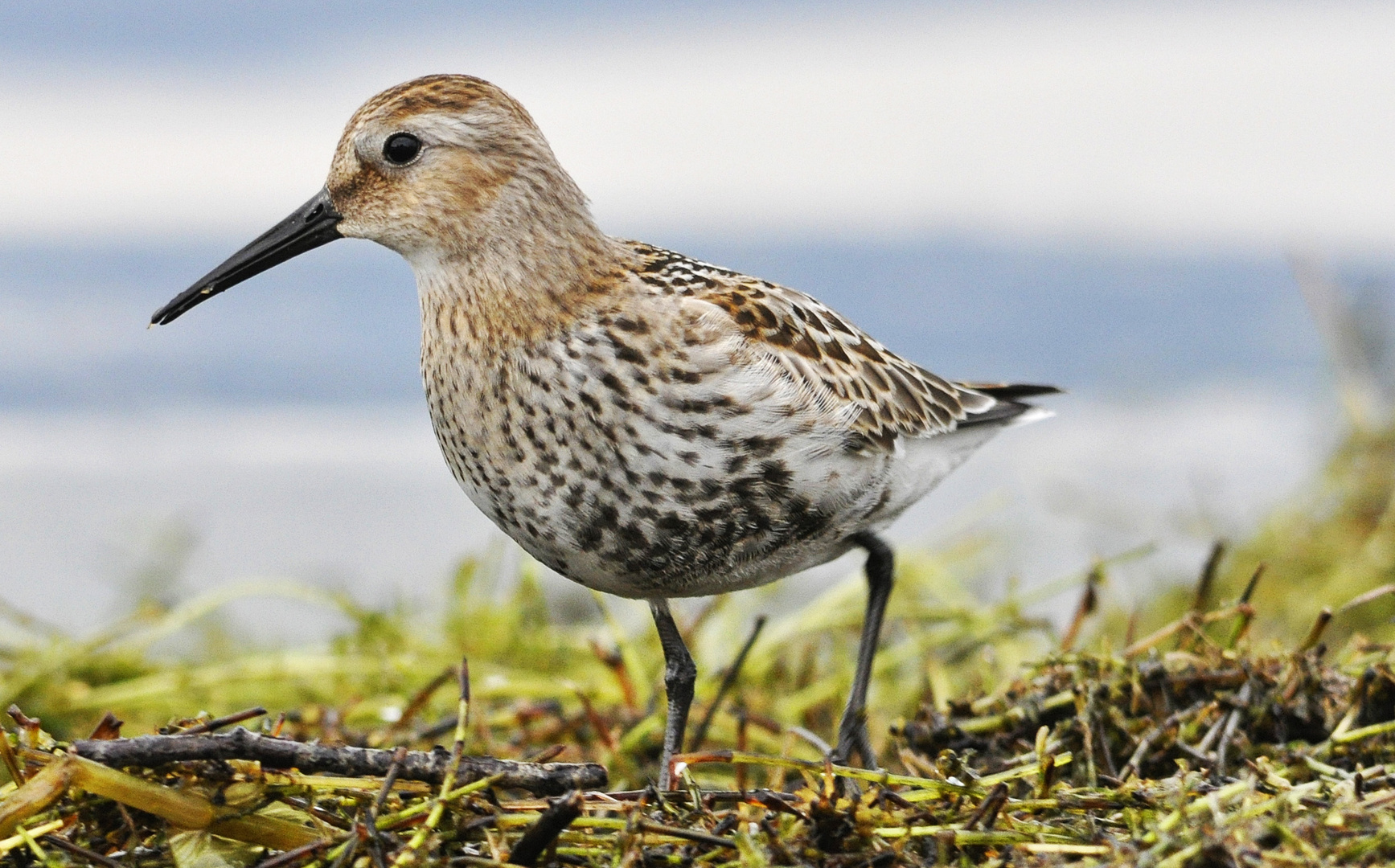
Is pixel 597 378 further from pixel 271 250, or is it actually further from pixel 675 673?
pixel 271 250

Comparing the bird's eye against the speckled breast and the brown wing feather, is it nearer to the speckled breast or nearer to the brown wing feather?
the speckled breast

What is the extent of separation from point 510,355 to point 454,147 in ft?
1.86

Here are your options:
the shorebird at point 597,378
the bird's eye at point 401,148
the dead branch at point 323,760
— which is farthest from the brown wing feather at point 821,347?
the dead branch at point 323,760

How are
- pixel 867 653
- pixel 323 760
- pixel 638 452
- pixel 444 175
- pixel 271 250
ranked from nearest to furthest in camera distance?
pixel 323 760, pixel 638 452, pixel 444 175, pixel 271 250, pixel 867 653

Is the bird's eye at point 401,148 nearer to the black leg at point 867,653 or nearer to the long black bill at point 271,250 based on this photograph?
the long black bill at point 271,250

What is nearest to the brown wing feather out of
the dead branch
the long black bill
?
the long black bill

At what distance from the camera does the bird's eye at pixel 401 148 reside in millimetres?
3658

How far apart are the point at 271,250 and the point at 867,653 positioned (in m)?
1.92

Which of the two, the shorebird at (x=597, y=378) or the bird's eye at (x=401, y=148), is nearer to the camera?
the shorebird at (x=597, y=378)

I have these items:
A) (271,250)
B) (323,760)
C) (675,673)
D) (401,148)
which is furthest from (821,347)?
(323,760)

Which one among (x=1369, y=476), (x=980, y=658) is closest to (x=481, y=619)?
(x=980, y=658)

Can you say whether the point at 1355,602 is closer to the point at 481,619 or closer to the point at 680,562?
the point at 680,562

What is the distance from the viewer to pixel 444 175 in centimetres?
366

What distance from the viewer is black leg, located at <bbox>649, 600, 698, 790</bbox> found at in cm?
388
